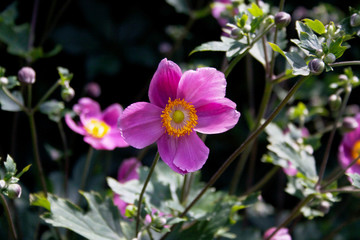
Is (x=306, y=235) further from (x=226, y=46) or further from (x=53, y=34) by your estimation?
(x=53, y=34)

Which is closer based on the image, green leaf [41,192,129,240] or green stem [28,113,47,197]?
green leaf [41,192,129,240]

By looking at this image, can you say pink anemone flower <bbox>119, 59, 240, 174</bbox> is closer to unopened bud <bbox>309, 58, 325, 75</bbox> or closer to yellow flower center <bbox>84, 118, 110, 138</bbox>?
unopened bud <bbox>309, 58, 325, 75</bbox>

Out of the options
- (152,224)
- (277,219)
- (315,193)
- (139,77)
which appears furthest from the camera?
(139,77)

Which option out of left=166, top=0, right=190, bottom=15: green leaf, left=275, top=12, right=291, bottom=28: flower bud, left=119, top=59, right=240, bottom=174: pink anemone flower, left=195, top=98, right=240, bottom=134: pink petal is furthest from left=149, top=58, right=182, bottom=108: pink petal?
left=166, top=0, right=190, bottom=15: green leaf

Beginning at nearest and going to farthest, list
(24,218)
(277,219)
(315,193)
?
(315,193), (24,218), (277,219)

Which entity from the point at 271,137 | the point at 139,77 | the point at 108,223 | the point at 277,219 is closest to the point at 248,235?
the point at 277,219

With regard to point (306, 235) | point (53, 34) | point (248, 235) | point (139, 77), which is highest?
point (53, 34)

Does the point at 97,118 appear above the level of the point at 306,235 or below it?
above
